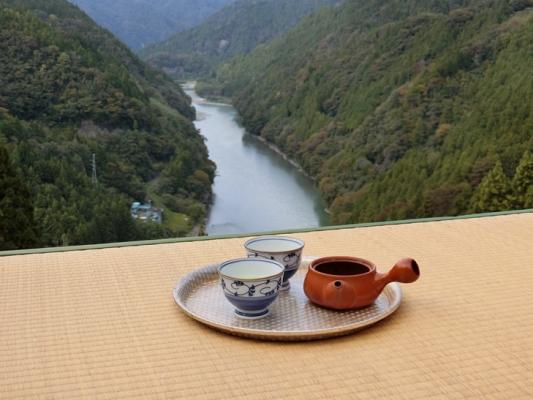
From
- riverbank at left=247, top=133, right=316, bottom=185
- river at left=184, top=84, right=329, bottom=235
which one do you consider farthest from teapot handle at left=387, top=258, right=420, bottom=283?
riverbank at left=247, top=133, right=316, bottom=185

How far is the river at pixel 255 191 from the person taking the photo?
18016mm

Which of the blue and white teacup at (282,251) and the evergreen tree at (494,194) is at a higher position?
the blue and white teacup at (282,251)

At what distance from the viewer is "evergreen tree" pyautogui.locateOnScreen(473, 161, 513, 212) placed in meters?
12.9

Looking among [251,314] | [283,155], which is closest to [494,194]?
[251,314]

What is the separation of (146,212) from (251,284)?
17.6m

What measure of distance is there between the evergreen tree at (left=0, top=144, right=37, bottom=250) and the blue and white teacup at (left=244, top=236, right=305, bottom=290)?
236 inches

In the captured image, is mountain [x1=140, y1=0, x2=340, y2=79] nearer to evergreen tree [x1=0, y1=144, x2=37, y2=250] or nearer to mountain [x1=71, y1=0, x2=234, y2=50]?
mountain [x1=71, y1=0, x2=234, y2=50]

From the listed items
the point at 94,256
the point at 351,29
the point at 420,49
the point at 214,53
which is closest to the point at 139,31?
the point at 214,53

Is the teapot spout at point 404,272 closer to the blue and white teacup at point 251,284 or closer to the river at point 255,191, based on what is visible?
the blue and white teacup at point 251,284

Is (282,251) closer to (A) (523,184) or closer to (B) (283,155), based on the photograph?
(A) (523,184)

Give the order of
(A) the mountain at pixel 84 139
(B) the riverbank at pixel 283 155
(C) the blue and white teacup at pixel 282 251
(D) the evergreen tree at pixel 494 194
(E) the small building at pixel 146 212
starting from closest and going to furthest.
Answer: (C) the blue and white teacup at pixel 282 251, (D) the evergreen tree at pixel 494 194, (A) the mountain at pixel 84 139, (E) the small building at pixel 146 212, (B) the riverbank at pixel 283 155

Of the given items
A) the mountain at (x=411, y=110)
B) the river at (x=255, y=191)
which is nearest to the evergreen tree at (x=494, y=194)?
the mountain at (x=411, y=110)

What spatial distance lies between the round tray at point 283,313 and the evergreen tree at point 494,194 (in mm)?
11773

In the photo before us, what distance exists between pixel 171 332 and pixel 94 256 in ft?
1.72
